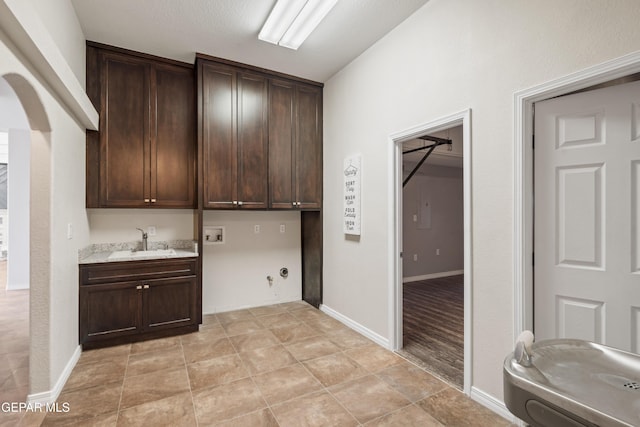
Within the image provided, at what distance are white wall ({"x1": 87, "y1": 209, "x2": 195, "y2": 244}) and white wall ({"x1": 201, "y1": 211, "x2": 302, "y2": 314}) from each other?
10.3 inches

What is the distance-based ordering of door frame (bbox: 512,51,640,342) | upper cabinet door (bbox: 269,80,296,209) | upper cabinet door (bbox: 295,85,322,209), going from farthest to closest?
1. upper cabinet door (bbox: 295,85,322,209)
2. upper cabinet door (bbox: 269,80,296,209)
3. door frame (bbox: 512,51,640,342)

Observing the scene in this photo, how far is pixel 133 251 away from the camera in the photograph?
341cm

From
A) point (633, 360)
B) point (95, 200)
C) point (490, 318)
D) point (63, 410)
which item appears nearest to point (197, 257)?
point (95, 200)

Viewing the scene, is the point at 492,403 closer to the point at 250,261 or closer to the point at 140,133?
the point at 250,261

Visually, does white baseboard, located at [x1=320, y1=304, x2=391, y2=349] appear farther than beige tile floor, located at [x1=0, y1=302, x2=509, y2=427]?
Yes

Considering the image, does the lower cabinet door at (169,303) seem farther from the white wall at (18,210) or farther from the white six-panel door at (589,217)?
the white wall at (18,210)

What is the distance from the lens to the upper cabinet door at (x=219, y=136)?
3277mm

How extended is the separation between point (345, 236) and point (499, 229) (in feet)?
5.86

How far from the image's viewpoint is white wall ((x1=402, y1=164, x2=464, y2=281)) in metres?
5.84

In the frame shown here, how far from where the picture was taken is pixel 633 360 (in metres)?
1.01

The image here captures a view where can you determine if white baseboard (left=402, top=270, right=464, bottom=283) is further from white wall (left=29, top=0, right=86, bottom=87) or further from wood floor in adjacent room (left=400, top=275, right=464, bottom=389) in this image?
white wall (left=29, top=0, right=86, bottom=87)

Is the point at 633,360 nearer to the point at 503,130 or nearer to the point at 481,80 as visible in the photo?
the point at 503,130

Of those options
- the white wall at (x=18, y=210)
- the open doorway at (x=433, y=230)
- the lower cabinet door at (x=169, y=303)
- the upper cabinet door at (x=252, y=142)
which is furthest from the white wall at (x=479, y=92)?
the white wall at (x=18, y=210)

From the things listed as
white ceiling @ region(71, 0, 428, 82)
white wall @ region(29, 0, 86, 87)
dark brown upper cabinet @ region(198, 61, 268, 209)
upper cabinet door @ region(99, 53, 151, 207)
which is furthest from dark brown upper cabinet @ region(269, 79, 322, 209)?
white wall @ region(29, 0, 86, 87)
